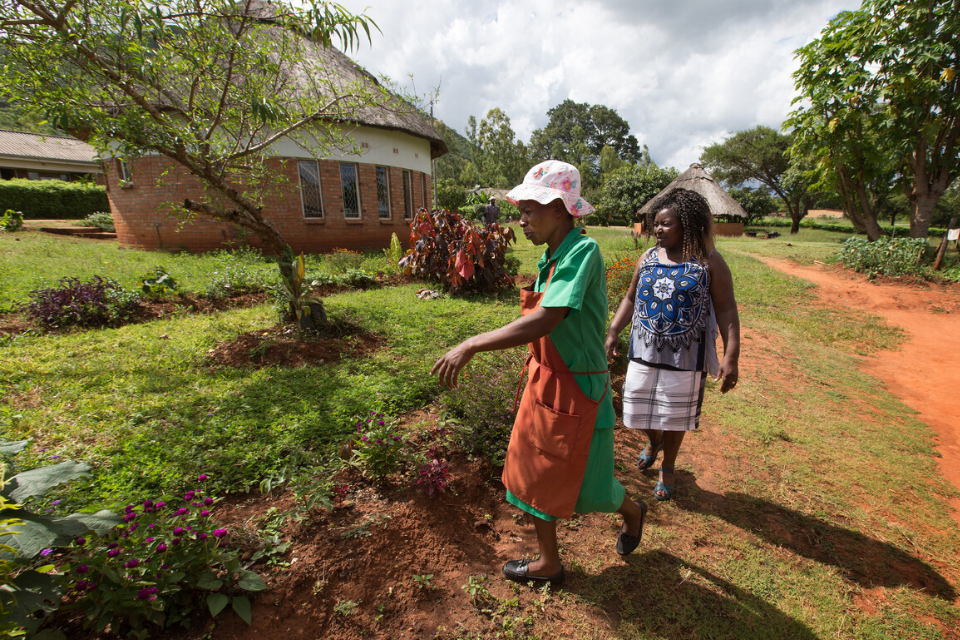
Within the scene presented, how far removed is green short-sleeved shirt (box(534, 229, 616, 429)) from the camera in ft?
5.24

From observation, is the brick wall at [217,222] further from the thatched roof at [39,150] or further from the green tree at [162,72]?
the thatched roof at [39,150]

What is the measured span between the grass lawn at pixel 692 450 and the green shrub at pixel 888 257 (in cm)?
705

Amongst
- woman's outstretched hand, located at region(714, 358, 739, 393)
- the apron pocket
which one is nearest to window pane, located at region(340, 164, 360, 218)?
woman's outstretched hand, located at region(714, 358, 739, 393)

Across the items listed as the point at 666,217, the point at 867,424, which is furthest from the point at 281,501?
the point at 867,424

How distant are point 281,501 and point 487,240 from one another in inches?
239

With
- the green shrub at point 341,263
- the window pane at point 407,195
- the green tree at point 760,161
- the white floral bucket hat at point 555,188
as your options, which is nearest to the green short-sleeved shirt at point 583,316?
the white floral bucket hat at point 555,188

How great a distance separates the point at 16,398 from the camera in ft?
11.1

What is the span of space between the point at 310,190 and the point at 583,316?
41.1ft

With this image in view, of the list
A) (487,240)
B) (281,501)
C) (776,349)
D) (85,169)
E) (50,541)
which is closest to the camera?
(50,541)

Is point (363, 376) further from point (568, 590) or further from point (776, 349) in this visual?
point (776, 349)

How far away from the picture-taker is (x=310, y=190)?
40.3ft

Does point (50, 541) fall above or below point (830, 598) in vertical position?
above

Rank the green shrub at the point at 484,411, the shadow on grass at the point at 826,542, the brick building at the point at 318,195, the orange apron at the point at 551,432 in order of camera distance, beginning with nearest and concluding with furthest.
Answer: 1. the orange apron at the point at 551,432
2. the shadow on grass at the point at 826,542
3. the green shrub at the point at 484,411
4. the brick building at the point at 318,195

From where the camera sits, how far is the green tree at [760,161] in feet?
97.4
